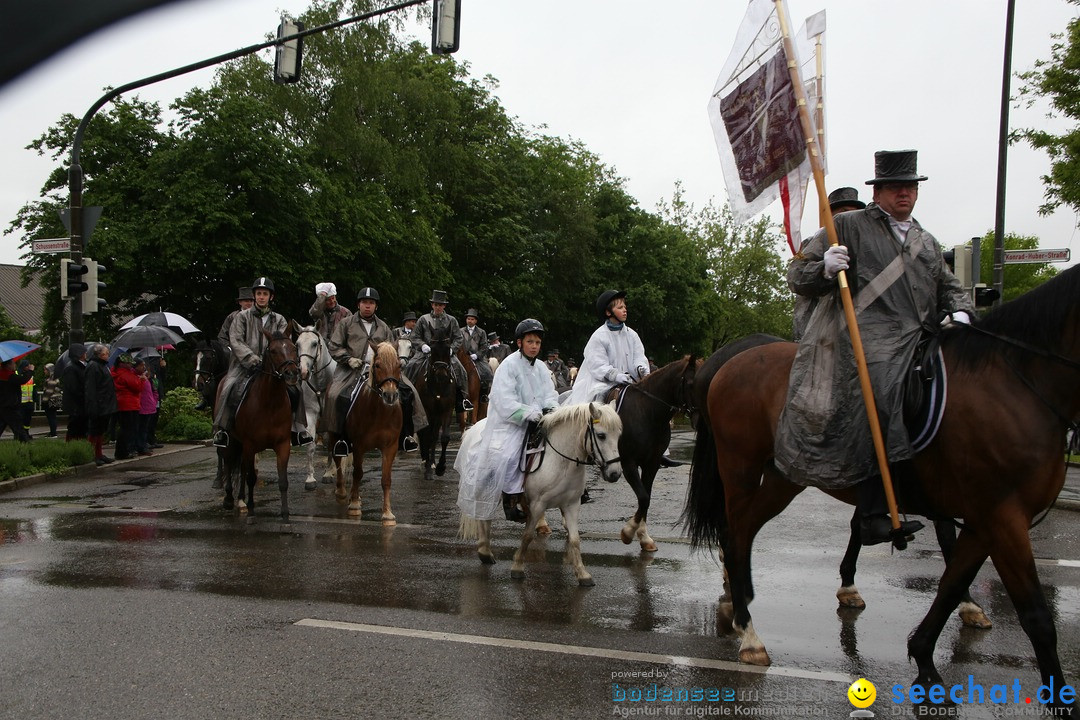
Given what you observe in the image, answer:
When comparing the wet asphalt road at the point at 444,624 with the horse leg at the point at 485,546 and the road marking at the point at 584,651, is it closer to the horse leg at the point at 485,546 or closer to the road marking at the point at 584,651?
the road marking at the point at 584,651

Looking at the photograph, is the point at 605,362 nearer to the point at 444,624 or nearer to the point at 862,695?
the point at 444,624

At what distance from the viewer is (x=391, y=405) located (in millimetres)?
12000

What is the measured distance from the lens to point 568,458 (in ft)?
27.3

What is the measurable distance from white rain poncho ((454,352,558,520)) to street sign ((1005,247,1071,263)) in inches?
386

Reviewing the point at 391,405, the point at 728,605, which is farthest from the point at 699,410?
the point at 391,405

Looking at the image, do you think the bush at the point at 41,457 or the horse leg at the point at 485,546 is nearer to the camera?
the horse leg at the point at 485,546

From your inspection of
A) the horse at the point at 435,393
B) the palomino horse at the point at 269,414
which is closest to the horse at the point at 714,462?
the palomino horse at the point at 269,414

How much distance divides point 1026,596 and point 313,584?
5.44 meters

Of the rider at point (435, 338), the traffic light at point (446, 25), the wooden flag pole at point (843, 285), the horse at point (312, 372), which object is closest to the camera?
the wooden flag pole at point (843, 285)

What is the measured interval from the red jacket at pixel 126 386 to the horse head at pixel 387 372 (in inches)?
321

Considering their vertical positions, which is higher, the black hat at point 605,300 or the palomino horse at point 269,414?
the black hat at point 605,300

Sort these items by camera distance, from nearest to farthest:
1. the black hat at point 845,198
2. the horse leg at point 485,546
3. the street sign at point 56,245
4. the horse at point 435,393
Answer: the black hat at point 845,198 < the horse leg at point 485,546 < the horse at point 435,393 < the street sign at point 56,245

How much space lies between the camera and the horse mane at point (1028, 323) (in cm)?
511

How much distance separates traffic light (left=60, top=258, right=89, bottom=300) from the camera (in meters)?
16.2
